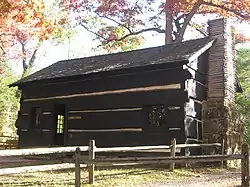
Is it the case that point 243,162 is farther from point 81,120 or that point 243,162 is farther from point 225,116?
point 81,120

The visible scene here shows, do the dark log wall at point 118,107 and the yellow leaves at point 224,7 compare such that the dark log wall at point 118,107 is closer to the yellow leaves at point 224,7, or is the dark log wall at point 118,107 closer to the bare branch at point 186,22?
the yellow leaves at point 224,7

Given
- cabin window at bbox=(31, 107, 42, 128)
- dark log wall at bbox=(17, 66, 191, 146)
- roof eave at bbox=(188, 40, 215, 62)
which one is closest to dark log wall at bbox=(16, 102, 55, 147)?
dark log wall at bbox=(17, 66, 191, 146)

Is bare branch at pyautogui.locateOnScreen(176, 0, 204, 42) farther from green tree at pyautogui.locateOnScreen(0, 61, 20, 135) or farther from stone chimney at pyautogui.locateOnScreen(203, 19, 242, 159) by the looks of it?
green tree at pyautogui.locateOnScreen(0, 61, 20, 135)

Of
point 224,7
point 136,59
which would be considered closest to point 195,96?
point 136,59

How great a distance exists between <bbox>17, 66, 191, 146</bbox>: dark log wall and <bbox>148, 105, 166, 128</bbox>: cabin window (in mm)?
54

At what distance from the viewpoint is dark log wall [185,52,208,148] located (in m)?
13.5

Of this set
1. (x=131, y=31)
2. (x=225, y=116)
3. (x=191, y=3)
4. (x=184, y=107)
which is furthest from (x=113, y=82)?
(x=131, y=31)

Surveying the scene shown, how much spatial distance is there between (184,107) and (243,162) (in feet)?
17.3

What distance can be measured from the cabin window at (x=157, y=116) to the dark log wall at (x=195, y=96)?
999mm

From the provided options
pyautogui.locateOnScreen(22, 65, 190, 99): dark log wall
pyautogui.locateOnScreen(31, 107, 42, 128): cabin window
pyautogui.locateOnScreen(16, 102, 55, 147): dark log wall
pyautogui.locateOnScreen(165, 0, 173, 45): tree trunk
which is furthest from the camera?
pyautogui.locateOnScreen(165, 0, 173, 45): tree trunk

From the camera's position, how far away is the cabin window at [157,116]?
Result: 13.7 meters

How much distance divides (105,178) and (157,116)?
16.9 feet

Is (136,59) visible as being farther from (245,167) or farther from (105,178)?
(245,167)

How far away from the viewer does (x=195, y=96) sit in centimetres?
1422
